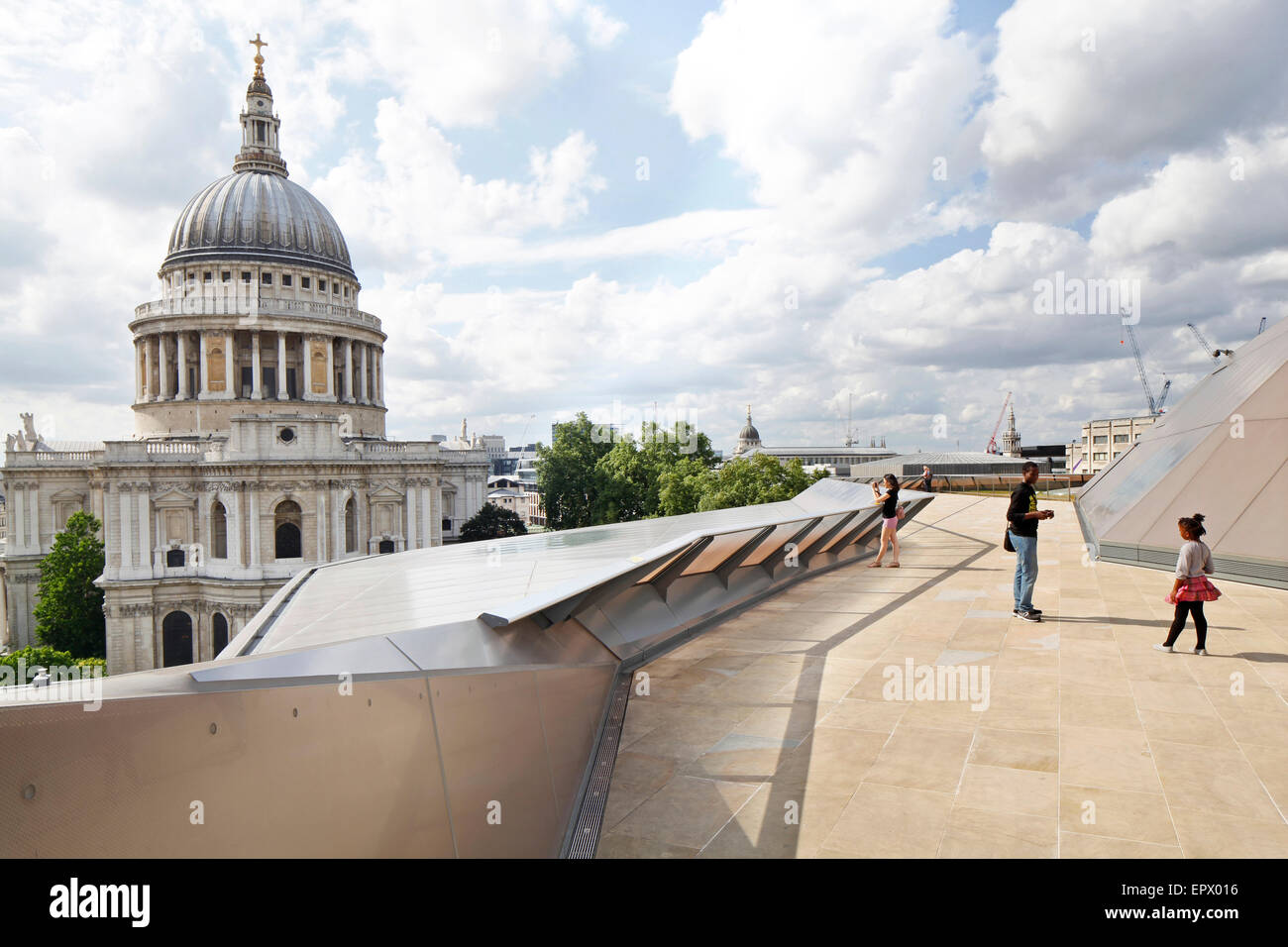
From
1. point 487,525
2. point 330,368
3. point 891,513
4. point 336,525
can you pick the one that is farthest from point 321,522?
point 891,513

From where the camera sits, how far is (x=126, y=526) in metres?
62.9

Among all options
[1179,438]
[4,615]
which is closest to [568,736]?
[1179,438]

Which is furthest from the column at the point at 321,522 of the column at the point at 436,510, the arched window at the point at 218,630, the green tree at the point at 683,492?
the green tree at the point at 683,492

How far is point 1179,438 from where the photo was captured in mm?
18188

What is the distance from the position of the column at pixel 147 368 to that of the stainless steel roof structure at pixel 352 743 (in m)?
82.5

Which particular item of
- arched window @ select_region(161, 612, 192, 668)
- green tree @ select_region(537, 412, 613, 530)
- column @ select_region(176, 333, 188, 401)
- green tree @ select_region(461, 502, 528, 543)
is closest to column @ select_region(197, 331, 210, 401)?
column @ select_region(176, 333, 188, 401)

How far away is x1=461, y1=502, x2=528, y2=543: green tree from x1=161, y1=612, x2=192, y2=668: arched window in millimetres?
25478

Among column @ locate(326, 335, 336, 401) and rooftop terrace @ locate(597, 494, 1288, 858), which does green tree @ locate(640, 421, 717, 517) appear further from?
rooftop terrace @ locate(597, 494, 1288, 858)

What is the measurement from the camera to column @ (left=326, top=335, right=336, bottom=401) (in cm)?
7769

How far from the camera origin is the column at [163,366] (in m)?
74.4

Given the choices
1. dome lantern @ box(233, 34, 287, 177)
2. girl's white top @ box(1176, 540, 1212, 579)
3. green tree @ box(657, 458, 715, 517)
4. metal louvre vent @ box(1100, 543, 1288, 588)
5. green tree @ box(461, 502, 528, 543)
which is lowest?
green tree @ box(461, 502, 528, 543)

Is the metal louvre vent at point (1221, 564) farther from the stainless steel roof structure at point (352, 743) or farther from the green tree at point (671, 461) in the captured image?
the green tree at point (671, 461)
